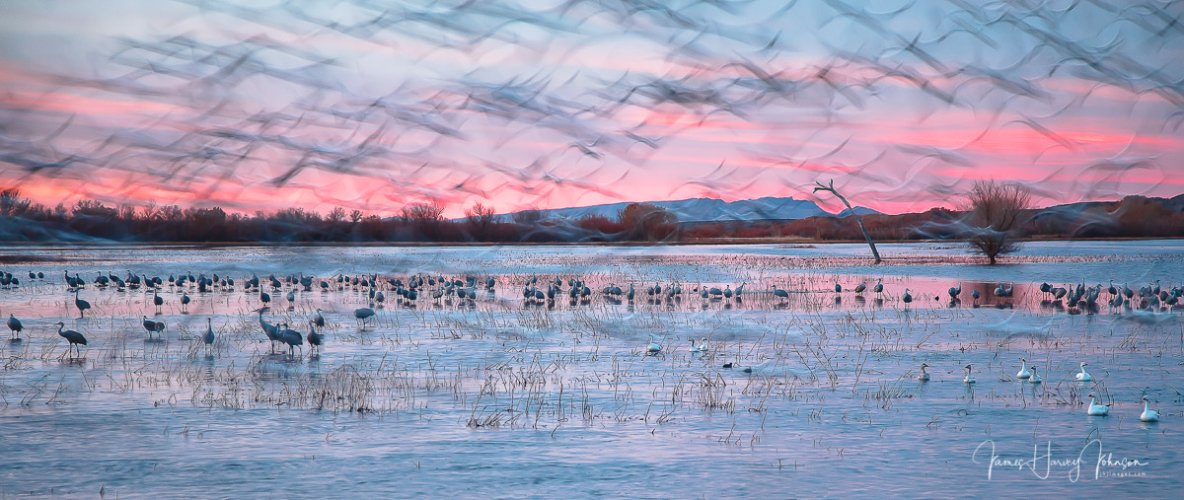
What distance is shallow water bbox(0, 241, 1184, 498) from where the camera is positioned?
353 inches

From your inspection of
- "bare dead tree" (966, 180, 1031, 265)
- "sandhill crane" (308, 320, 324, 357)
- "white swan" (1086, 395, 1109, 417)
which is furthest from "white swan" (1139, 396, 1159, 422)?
"bare dead tree" (966, 180, 1031, 265)

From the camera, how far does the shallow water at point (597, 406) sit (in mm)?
8977

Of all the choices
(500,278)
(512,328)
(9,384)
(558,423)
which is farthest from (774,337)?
(500,278)

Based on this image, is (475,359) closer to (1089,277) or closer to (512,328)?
(512,328)

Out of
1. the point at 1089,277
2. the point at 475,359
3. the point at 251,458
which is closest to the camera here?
the point at 251,458

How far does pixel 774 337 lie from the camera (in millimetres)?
18844

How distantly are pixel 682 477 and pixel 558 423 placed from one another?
2487 millimetres

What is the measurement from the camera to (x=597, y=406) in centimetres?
1206

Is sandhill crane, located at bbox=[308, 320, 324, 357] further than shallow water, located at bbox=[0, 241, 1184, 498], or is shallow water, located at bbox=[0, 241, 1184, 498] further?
sandhill crane, located at bbox=[308, 320, 324, 357]

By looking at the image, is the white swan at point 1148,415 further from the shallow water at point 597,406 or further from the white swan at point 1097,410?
the white swan at point 1097,410

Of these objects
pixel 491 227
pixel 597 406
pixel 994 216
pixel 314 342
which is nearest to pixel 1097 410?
pixel 597 406

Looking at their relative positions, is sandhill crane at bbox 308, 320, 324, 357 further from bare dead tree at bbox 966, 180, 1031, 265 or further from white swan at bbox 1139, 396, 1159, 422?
bare dead tree at bbox 966, 180, 1031, 265

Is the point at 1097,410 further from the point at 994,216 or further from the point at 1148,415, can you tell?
the point at 994,216

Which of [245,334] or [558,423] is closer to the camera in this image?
[558,423]
